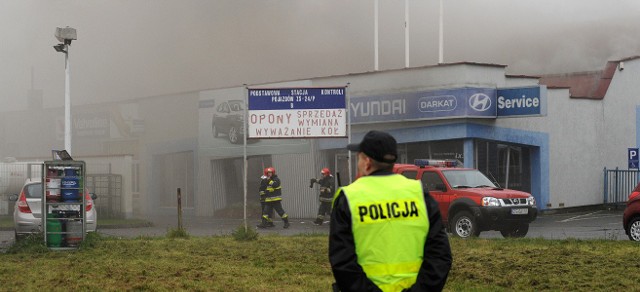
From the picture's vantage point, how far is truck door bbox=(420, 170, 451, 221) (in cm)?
1919

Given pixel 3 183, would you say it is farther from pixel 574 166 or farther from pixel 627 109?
pixel 627 109

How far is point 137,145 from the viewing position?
42562 mm

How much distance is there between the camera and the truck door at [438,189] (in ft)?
63.0

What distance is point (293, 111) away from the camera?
19.7m

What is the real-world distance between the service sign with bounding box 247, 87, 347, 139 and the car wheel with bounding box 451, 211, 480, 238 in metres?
3.15

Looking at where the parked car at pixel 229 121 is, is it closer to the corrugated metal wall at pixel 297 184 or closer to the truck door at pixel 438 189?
the corrugated metal wall at pixel 297 184

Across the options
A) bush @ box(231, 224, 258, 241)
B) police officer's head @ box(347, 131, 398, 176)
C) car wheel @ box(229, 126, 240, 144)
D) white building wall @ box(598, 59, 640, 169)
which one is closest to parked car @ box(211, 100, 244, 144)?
car wheel @ box(229, 126, 240, 144)

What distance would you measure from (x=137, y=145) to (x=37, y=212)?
23.6 meters

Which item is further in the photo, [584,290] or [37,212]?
[37,212]

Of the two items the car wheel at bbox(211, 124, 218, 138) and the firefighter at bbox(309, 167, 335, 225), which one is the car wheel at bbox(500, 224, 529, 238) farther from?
the car wheel at bbox(211, 124, 218, 138)

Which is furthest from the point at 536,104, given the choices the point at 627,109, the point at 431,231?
the point at 431,231

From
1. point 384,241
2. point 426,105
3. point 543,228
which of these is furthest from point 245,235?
point 426,105

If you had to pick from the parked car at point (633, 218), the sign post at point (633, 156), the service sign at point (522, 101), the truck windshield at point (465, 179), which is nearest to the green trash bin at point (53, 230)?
the truck windshield at point (465, 179)

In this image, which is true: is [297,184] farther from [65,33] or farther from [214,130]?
[65,33]
